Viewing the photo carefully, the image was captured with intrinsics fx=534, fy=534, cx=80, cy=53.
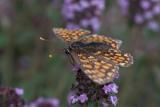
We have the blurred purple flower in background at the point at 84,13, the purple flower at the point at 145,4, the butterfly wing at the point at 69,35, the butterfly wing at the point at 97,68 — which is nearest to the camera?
the butterfly wing at the point at 97,68

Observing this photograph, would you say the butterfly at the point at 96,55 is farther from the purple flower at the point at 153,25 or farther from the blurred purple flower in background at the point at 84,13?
the purple flower at the point at 153,25

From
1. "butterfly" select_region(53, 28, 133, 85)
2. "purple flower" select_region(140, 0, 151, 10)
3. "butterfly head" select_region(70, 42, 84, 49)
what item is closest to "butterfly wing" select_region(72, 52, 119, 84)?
"butterfly" select_region(53, 28, 133, 85)

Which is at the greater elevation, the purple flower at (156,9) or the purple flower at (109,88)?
the purple flower at (156,9)

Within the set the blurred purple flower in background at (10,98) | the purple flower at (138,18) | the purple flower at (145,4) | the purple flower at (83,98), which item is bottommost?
the purple flower at (83,98)

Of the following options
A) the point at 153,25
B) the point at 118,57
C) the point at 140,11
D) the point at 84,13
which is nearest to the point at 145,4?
the point at 140,11

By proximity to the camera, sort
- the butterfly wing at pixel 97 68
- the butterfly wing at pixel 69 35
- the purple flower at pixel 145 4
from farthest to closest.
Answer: the purple flower at pixel 145 4 < the butterfly wing at pixel 69 35 < the butterfly wing at pixel 97 68

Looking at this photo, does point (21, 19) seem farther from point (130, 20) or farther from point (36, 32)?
point (130, 20)

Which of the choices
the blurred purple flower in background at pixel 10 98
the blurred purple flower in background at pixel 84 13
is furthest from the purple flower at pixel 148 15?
the blurred purple flower in background at pixel 10 98
